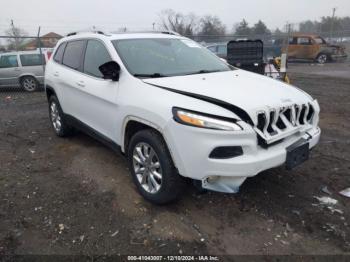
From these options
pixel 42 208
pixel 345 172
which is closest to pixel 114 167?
pixel 42 208

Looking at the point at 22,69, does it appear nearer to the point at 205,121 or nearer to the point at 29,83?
the point at 29,83

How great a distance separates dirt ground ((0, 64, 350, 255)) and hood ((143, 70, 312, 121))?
111 centimetres

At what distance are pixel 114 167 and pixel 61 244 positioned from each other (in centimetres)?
167

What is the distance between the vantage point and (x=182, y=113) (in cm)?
286

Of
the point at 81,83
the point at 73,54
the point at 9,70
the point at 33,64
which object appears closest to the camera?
the point at 81,83

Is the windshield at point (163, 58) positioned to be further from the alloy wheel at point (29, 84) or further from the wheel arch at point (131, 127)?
the alloy wheel at point (29, 84)

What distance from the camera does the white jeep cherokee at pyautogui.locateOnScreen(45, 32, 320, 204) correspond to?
281 centimetres

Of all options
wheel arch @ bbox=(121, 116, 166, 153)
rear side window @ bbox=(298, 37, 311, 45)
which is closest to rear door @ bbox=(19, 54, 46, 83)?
wheel arch @ bbox=(121, 116, 166, 153)

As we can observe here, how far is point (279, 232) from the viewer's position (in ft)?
9.96

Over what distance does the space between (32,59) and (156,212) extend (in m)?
10.1

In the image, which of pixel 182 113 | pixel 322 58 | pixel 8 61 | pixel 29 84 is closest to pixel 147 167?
pixel 182 113

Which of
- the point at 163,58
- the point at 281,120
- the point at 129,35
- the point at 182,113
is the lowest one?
the point at 281,120

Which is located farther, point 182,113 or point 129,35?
point 129,35

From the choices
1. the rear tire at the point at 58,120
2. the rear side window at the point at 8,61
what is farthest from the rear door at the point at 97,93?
the rear side window at the point at 8,61
